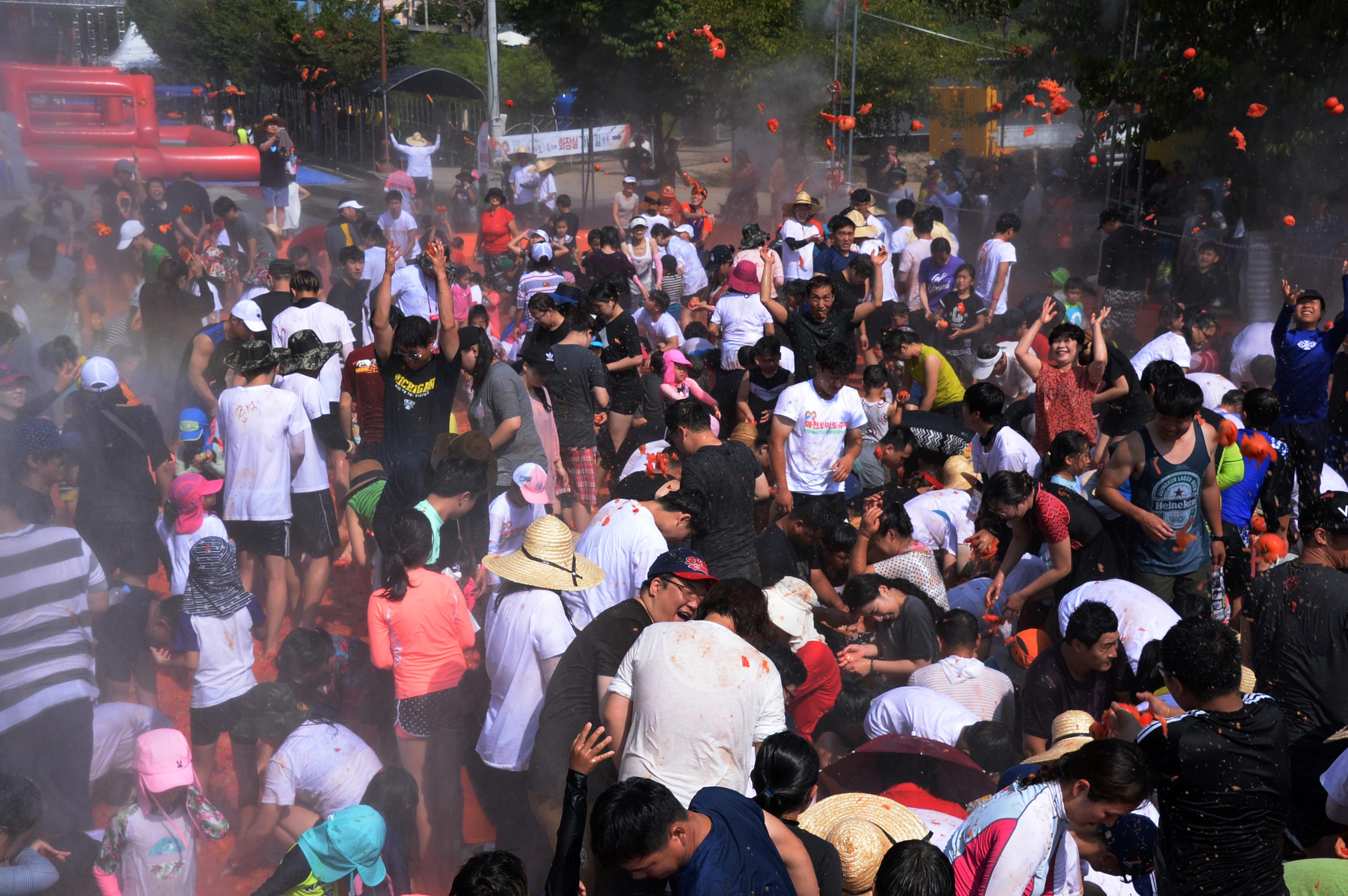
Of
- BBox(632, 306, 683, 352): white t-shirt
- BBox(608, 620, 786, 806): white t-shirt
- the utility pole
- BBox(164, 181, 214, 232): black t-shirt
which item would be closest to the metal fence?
the utility pole

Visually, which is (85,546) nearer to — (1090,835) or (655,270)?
(1090,835)

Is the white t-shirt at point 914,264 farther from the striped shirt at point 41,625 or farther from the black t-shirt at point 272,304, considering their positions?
the striped shirt at point 41,625

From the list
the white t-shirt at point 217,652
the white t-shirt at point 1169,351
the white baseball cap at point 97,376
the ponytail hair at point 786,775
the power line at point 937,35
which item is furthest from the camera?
the power line at point 937,35

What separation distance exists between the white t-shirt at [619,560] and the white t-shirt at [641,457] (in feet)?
4.66

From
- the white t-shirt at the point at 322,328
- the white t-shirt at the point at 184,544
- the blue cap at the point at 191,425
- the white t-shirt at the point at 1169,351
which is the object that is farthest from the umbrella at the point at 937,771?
the blue cap at the point at 191,425

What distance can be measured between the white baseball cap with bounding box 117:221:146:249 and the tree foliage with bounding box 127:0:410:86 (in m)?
20.0

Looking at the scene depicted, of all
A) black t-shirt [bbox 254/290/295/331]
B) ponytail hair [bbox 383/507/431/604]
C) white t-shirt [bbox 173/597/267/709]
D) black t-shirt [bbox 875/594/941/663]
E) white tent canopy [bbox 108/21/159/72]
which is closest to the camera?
ponytail hair [bbox 383/507/431/604]

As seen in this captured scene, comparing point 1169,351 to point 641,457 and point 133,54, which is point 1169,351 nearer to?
point 641,457

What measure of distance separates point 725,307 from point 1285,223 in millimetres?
7314

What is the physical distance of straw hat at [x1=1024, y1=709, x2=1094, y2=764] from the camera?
12.0ft

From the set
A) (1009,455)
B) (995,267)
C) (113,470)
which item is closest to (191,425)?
(113,470)

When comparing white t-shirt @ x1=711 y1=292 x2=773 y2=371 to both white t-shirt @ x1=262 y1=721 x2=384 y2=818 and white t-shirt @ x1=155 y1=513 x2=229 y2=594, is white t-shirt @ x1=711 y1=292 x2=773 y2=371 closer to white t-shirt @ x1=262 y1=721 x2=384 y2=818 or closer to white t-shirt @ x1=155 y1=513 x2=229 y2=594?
white t-shirt @ x1=155 y1=513 x2=229 y2=594

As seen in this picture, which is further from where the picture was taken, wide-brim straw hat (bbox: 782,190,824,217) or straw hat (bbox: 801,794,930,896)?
wide-brim straw hat (bbox: 782,190,824,217)

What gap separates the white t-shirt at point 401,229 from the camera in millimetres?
13055
